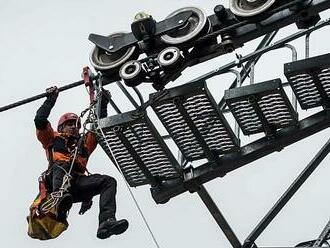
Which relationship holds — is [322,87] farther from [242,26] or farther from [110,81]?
[110,81]

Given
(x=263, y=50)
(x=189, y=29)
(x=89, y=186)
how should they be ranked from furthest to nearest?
(x=89, y=186) → (x=263, y=50) → (x=189, y=29)

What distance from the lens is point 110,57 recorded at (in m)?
19.4

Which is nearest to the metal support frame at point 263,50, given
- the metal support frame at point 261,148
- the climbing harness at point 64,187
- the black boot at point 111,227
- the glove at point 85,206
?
the metal support frame at point 261,148

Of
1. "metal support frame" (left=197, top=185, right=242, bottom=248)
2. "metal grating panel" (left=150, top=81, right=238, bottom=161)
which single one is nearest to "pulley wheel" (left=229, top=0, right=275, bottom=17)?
"metal grating panel" (left=150, top=81, right=238, bottom=161)

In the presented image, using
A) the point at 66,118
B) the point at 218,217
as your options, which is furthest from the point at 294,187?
the point at 66,118

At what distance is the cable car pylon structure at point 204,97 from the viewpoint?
18.3 meters

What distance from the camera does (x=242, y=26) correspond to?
61.1ft

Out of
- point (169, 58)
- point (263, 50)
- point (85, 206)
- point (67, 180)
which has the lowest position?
point (85, 206)

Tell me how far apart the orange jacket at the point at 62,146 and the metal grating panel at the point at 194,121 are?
66.5 inches

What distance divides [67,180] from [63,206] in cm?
39

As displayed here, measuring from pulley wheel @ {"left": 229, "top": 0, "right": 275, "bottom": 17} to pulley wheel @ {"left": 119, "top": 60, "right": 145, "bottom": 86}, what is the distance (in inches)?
62.6

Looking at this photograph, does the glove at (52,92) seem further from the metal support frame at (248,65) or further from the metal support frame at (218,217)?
the metal support frame at (218,217)

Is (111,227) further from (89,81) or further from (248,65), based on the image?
(248,65)

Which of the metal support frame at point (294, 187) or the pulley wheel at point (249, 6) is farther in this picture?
the metal support frame at point (294, 187)
